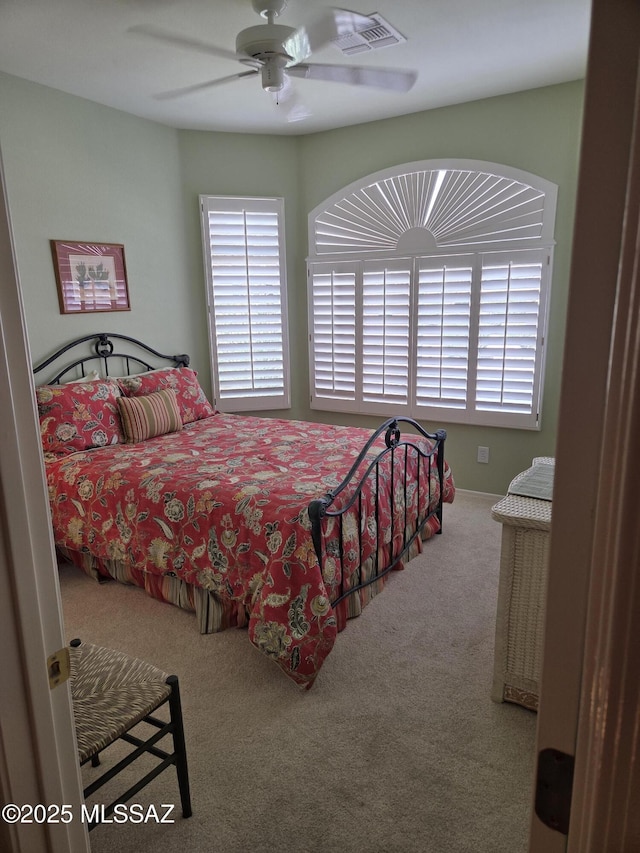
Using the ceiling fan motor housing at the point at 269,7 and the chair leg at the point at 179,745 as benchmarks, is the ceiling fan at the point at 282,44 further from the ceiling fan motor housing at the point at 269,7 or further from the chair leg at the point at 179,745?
the chair leg at the point at 179,745

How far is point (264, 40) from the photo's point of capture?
251cm

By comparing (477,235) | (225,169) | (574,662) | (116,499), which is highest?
(225,169)

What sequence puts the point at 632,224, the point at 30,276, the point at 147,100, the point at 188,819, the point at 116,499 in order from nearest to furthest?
the point at 632,224
the point at 188,819
the point at 116,499
the point at 30,276
the point at 147,100

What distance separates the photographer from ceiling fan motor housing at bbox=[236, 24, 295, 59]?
2473 millimetres

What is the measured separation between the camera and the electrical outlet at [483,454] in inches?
173

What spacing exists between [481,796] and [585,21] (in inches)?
137

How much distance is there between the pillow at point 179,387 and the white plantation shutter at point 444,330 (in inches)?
70.4

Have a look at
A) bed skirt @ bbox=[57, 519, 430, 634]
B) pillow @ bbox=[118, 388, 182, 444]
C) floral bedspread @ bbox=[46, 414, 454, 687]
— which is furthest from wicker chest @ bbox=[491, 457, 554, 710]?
pillow @ bbox=[118, 388, 182, 444]

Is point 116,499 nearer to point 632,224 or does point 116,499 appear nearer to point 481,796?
point 481,796

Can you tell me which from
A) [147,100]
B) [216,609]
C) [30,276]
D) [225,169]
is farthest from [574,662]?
[225,169]

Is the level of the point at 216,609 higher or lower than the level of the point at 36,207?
lower

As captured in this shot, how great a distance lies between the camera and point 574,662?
598mm

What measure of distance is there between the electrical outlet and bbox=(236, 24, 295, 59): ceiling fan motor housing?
3001 millimetres

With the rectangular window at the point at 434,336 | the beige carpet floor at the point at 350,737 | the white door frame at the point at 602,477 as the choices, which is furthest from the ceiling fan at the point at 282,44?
the beige carpet floor at the point at 350,737
